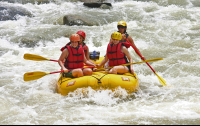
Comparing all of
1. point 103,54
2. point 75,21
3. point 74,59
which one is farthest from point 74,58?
point 75,21

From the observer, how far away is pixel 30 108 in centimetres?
429

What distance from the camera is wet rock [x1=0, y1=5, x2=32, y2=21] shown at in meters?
11.7

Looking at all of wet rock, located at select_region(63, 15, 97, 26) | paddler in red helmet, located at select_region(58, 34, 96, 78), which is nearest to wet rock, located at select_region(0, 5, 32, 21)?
wet rock, located at select_region(63, 15, 97, 26)

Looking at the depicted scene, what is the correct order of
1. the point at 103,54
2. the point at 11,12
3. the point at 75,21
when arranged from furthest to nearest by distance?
the point at 11,12, the point at 75,21, the point at 103,54

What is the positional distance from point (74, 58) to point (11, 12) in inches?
337

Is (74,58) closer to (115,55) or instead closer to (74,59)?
(74,59)

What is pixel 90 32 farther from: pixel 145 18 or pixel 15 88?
pixel 15 88

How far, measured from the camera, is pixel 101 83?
449 cm

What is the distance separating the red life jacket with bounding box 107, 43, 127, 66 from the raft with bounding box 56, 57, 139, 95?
1.22 feet

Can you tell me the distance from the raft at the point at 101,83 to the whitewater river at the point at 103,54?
0.10m

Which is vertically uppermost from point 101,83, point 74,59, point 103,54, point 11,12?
point 11,12

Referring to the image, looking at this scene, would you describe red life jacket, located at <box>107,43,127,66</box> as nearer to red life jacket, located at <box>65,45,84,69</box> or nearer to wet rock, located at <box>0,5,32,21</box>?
red life jacket, located at <box>65,45,84,69</box>

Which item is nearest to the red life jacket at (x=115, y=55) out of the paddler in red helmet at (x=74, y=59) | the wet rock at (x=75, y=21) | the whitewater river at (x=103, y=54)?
the paddler in red helmet at (x=74, y=59)

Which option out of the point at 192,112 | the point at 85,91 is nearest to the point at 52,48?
the point at 85,91
